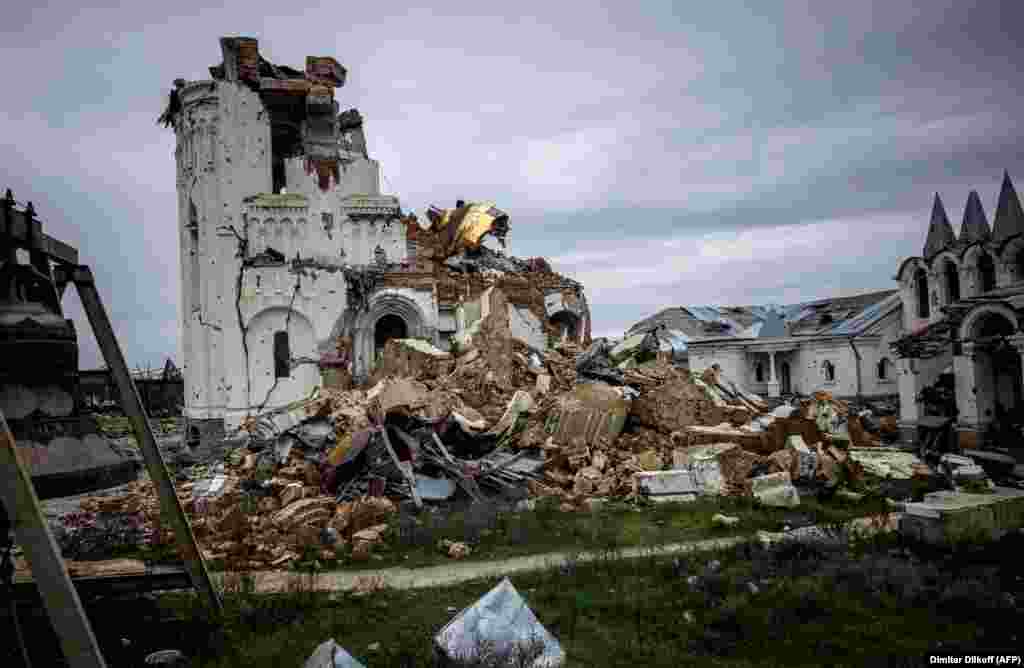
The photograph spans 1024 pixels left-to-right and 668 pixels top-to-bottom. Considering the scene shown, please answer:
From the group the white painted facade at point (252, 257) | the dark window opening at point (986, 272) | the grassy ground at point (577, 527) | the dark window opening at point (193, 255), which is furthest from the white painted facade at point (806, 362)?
the dark window opening at point (193, 255)

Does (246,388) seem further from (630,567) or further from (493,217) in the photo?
(630,567)

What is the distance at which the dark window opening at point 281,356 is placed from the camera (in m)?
24.0

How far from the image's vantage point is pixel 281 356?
24.0 m

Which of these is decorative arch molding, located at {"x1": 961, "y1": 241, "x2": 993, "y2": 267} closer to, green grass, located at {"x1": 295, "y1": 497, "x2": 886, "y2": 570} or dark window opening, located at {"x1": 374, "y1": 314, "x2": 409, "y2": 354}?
green grass, located at {"x1": 295, "y1": 497, "x2": 886, "y2": 570}

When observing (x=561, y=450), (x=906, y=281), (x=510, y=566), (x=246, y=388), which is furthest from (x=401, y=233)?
(x=906, y=281)

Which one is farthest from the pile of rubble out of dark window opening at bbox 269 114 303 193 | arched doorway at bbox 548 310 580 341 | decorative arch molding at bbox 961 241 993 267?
dark window opening at bbox 269 114 303 193

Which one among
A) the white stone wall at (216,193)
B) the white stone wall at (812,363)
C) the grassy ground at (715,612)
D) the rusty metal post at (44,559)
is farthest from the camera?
the white stone wall at (812,363)

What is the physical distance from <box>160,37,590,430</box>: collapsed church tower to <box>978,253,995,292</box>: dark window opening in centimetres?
1589

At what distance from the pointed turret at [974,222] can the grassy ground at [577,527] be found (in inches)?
742

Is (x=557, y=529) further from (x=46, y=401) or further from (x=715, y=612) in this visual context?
(x=46, y=401)

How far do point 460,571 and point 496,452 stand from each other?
596cm

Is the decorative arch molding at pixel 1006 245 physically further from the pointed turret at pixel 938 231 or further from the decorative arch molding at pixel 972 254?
the pointed turret at pixel 938 231

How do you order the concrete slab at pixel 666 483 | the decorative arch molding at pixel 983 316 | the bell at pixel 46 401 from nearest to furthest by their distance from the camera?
the bell at pixel 46 401 → the concrete slab at pixel 666 483 → the decorative arch molding at pixel 983 316

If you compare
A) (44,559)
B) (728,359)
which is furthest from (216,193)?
(728,359)
